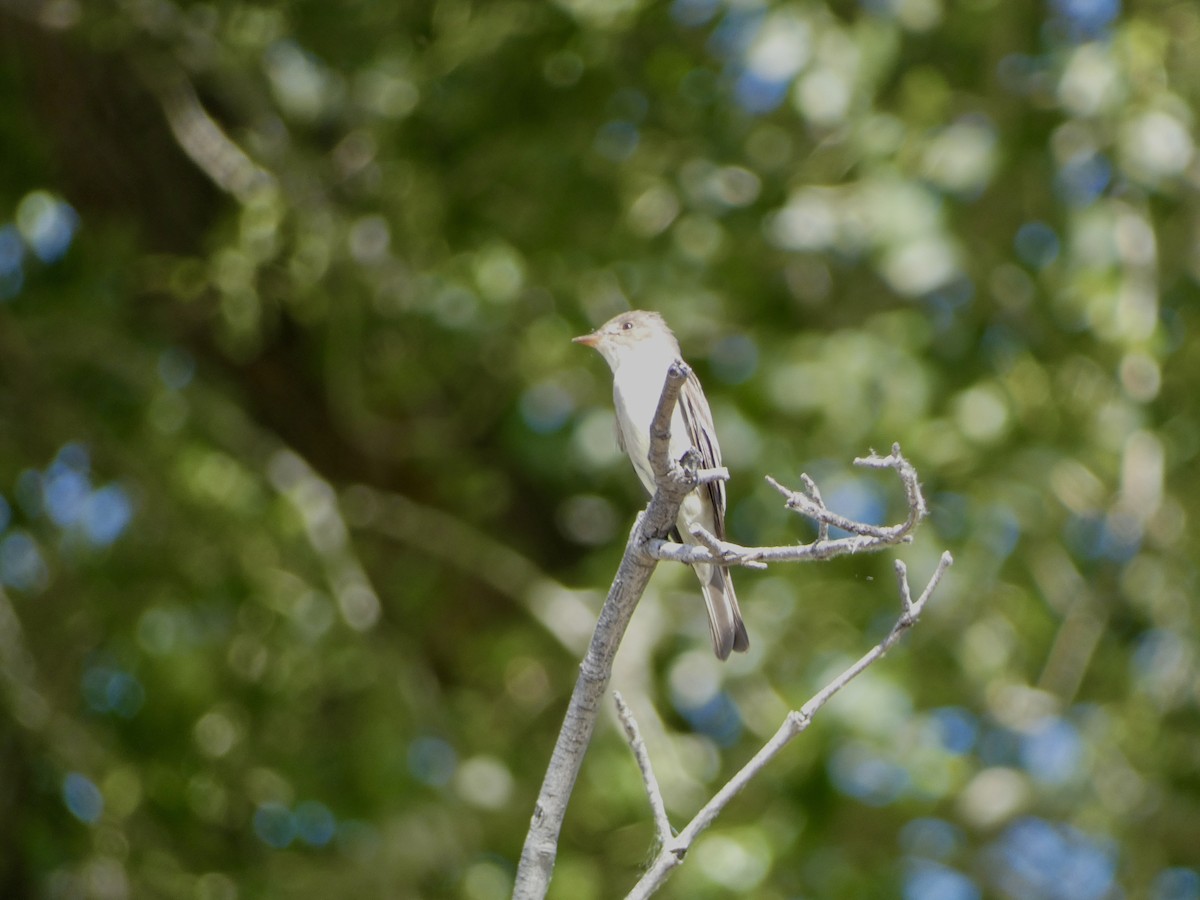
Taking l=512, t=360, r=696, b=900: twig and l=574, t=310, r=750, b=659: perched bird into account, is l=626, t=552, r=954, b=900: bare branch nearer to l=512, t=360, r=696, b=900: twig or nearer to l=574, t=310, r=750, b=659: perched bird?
l=512, t=360, r=696, b=900: twig

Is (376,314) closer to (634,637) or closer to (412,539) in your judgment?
(412,539)

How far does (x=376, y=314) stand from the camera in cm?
528

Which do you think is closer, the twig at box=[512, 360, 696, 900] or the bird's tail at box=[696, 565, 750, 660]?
the twig at box=[512, 360, 696, 900]

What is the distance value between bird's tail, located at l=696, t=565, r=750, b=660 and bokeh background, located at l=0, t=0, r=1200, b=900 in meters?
0.97

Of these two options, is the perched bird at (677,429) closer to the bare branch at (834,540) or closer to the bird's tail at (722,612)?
the bird's tail at (722,612)

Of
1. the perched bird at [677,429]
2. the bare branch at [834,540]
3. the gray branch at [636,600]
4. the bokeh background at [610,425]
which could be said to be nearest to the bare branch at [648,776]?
the gray branch at [636,600]

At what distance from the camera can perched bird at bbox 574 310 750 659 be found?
10.8 feet

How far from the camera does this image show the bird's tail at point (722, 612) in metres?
3.21

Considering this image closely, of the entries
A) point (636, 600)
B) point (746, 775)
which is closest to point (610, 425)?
point (636, 600)

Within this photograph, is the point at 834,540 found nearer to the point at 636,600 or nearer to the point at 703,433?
the point at 636,600

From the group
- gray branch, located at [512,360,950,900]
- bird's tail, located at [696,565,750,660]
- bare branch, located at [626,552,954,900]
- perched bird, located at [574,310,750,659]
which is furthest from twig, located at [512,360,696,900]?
bird's tail, located at [696,565,750,660]

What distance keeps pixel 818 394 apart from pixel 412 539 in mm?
1828

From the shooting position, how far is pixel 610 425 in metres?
4.87

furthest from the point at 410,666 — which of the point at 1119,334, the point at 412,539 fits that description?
the point at 1119,334
